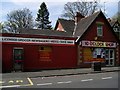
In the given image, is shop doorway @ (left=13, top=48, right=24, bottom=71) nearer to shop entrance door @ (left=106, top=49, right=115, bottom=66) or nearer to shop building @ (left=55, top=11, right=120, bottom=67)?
shop building @ (left=55, top=11, right=120, bottom=67)

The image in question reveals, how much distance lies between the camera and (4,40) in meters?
26.9

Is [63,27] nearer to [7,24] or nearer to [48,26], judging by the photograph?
[7,24]

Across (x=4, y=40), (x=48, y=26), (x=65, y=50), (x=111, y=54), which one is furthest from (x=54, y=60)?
(x=48, y=26)

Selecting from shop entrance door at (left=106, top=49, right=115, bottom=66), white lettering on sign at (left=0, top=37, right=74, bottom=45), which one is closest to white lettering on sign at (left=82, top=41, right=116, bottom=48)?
shop entrance door at (left=106, top=49, right=115, bottom=66)

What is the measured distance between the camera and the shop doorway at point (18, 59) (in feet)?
88.2

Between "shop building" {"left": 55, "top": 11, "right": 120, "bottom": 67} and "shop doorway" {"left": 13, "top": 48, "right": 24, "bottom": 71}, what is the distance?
23.3 feet

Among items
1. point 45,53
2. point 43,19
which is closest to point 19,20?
point 43,19

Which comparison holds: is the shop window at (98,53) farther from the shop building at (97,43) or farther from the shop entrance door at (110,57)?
the shop entrance door at (110,57)

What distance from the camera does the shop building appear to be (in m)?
31.7

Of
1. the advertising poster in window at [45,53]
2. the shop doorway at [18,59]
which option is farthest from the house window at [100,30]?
the shop doorway at [18,59]

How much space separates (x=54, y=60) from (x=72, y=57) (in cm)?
230

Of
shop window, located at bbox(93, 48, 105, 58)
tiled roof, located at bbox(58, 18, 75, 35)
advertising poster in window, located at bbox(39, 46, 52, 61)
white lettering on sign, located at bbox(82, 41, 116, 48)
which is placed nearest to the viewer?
advertising poster in window, located at bbox(39, 46, 52, 61)

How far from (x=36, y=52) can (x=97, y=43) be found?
26.6 feet

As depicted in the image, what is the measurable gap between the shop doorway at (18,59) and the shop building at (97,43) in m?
7.09
